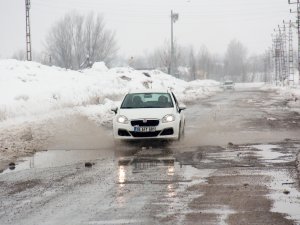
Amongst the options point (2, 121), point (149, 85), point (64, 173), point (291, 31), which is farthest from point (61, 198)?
point (291, 31)

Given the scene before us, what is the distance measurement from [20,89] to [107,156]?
1905cm

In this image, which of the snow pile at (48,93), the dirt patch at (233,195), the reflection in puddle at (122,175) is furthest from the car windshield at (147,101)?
the dirt patch at (233,195)

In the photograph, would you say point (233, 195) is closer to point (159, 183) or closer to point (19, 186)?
point (159, 183)

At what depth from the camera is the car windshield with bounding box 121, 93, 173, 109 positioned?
14.2m

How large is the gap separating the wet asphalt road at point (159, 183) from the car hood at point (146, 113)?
748 millimetres

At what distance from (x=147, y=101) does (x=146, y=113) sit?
1432 mm

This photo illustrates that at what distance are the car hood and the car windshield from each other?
60cm

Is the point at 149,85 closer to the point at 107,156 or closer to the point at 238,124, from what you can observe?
the point at 238,124

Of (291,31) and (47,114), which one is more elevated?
(291,31)

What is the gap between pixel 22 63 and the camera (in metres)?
39.7

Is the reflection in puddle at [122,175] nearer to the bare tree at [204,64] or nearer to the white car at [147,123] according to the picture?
the white car at [147,123]

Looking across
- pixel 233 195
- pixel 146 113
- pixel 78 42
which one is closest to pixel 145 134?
pixel 146 113

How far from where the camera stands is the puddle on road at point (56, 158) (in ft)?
34.2

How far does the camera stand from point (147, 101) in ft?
47.5
